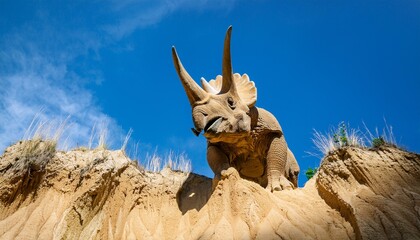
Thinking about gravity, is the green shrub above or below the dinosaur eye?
below

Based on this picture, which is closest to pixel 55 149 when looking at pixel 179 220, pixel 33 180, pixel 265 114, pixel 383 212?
pixel 33 180

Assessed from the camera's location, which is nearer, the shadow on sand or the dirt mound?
the dirt mound

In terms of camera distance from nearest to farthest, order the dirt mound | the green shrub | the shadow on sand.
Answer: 1. the dirt mound
2. the green shrub
3. the shadow on sand

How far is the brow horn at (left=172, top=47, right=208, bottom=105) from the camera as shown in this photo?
6477 millimetres

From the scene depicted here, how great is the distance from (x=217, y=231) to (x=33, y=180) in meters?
2.92

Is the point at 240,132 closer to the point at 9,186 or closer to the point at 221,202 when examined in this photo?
the point at 221,202

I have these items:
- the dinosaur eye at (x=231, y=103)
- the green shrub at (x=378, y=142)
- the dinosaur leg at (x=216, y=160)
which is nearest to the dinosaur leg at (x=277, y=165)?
the dinosaur leg at (x=216, y=160)

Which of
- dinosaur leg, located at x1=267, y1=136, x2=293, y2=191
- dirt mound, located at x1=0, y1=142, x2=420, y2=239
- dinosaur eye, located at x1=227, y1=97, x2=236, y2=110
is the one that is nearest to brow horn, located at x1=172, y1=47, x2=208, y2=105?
dinosaur eye, located at x1=227, y1=97, x2=236, y2=110

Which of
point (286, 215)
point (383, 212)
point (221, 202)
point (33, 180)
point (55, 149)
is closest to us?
point (383, 212)

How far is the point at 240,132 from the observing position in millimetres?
6398

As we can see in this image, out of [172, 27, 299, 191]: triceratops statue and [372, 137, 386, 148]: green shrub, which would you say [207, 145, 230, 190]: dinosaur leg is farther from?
[372, 137, 386, 148]: green shrub

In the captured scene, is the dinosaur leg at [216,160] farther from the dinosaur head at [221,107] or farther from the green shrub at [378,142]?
the green shrub at [378,142]

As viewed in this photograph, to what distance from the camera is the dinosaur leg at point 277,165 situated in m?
6.68

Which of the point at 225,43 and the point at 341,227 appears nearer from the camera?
the point at 341,227
